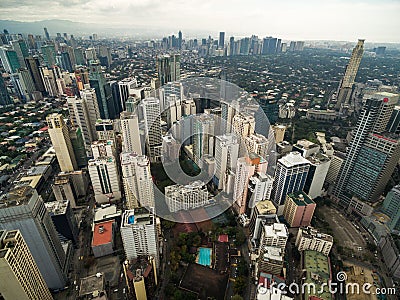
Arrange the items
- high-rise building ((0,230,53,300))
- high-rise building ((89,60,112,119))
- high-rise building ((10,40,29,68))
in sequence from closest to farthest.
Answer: high-rise building ((0,230,53,300)), high-rise building ((89,60,112,119)), high-rise building ((10,40,29,68))

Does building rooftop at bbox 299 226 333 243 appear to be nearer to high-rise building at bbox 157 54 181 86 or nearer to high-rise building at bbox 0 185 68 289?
high-rise building at bbox 0 185 68 289

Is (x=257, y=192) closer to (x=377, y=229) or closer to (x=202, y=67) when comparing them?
(x=377, y=229)

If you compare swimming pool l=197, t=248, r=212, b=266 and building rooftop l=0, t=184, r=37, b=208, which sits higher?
building rooftop l=0, t=184, r=37, b=208

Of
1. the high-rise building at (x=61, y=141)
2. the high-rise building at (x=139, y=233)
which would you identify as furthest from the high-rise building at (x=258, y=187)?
the high-rise building at (x=61, y=141)

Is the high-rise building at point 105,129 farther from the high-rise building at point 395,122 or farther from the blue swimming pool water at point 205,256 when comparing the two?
the high-rise building at point 395,122

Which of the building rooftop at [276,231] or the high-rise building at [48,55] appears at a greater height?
the high-rise building at [48,55]

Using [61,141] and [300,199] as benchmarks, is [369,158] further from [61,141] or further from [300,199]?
[61,141]

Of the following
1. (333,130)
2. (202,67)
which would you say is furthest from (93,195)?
(202,67)

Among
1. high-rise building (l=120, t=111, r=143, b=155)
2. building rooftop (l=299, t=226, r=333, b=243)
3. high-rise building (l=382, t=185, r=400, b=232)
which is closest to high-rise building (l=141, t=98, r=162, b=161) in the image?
high-rise building (l=120, t=111, r=143, b=155)
